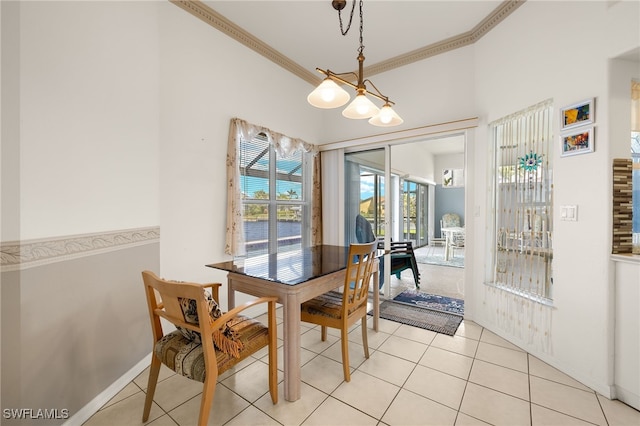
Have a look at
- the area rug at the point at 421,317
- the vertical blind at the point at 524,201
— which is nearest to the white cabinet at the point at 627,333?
the vertical blind at the point at 524,201

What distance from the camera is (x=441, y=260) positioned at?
6102 millimetres

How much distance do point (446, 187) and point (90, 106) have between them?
860cm

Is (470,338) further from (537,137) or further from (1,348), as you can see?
(1,348)

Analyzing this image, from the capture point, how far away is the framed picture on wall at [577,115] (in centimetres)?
182

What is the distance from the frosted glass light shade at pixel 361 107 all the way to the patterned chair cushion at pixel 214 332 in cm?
156

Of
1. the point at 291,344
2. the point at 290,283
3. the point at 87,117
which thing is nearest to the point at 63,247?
the point at 87,117

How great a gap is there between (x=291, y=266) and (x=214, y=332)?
0.77 meters

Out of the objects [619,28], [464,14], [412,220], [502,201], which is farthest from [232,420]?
[412,220]

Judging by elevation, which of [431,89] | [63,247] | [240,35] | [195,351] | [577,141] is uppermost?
[240,35]

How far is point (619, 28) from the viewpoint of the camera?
169 centimetres

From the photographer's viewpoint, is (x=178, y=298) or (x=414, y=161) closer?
(x=178, y=298)

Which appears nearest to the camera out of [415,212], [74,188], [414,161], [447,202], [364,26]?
[74,188]

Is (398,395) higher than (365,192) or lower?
lower

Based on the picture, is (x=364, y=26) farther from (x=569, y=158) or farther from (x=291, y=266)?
(x=291, y=266)
